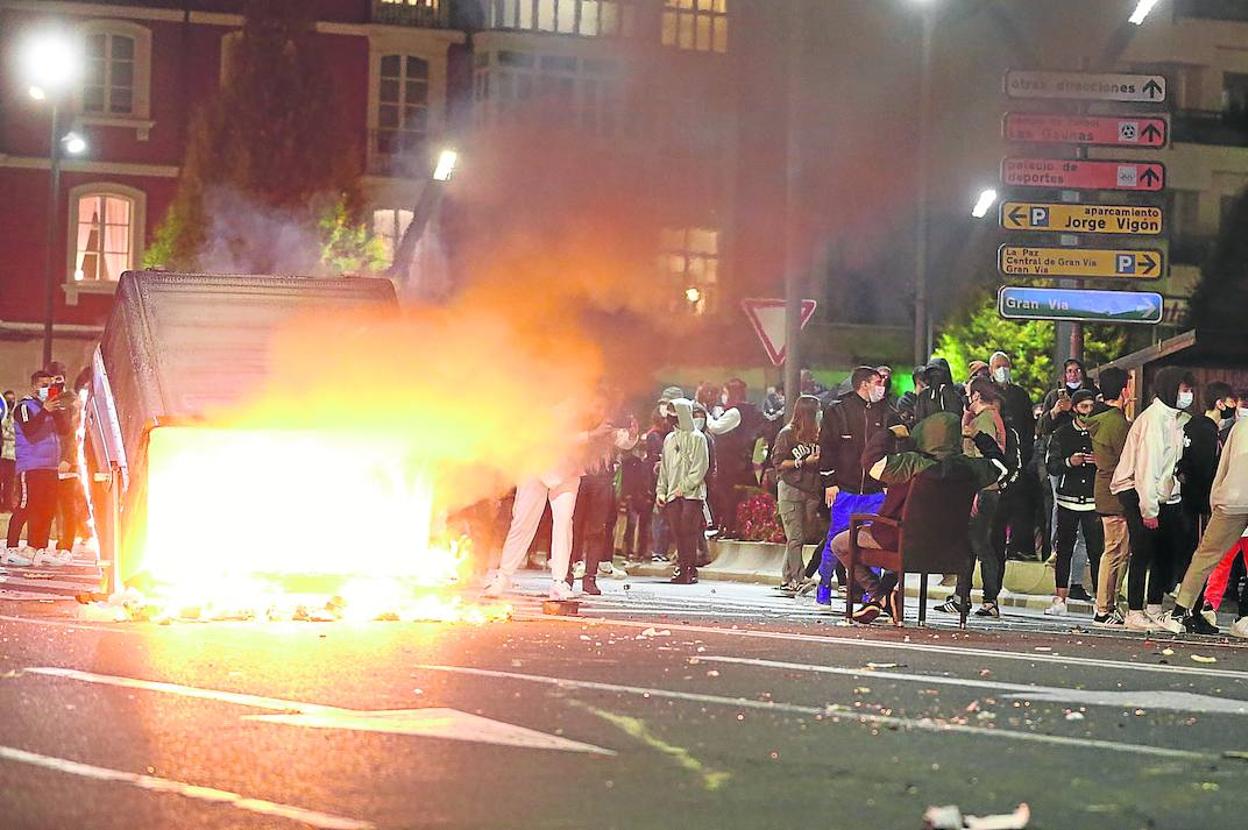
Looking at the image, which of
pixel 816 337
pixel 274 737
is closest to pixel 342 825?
pixel 274 737

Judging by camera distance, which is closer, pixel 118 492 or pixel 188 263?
pixel 118 492

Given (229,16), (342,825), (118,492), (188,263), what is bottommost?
(342,825)

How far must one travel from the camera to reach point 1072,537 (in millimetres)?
17922

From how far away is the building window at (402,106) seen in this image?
159ft

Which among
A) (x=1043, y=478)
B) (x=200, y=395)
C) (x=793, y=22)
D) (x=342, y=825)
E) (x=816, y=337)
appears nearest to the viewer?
(x=342, y=825)

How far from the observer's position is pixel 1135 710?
32.1ft

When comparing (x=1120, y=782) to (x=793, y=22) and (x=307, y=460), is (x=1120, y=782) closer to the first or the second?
(x=307, y=460)

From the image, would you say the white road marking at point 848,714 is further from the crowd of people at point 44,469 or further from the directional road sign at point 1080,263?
the directional road sign at point 1080,263

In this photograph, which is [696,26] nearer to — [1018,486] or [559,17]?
[559,17]

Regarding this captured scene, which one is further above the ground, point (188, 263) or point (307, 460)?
point (188, 263)

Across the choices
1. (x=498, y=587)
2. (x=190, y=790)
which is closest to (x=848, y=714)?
(x=190, y=790)

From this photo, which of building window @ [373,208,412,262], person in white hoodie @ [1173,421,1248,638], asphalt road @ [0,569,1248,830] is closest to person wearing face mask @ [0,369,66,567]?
asphalt road @ [0,569,1248,830]

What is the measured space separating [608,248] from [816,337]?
13831 millimetres

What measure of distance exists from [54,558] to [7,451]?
5.65 m
